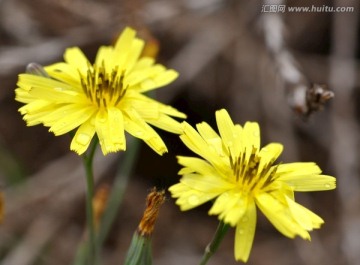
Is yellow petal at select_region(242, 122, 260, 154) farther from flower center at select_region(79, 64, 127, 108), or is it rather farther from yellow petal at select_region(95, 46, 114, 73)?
yellow petal at select_region(95, 46, 114, 73)

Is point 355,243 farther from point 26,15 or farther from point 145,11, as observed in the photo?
point 26,15

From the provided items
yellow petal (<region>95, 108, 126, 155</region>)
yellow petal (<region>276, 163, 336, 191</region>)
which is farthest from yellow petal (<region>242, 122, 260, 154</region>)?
yellow petal (<region>95, 108, 126, 155</region>)

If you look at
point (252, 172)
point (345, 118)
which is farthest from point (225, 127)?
point (345, 118)

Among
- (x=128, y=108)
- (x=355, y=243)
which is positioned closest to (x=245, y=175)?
(x=128, y=108)

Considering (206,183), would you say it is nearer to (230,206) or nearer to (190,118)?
(230,206)

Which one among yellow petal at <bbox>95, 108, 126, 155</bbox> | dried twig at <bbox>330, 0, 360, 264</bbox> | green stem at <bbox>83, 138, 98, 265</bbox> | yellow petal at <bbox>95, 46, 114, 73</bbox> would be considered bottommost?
dried twig at <bbox>330, 0, 360, 264</bbox>
